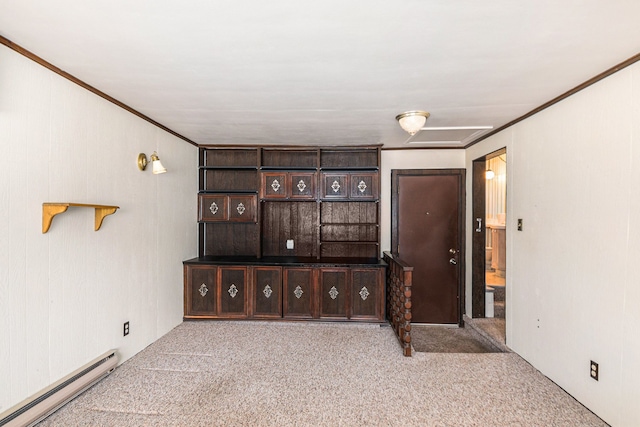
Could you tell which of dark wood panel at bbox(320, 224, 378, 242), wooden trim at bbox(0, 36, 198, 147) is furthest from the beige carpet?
wooden trim at bbox(0, 36, 198, 147)

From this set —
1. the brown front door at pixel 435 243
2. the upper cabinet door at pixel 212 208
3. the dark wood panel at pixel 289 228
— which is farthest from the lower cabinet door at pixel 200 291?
the brown front door at pixel 435 243

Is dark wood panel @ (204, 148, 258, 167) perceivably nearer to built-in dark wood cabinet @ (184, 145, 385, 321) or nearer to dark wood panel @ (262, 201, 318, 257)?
built-in dark wood cabinet @ (184, 145, 385, 321)

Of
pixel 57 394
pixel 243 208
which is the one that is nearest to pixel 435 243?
pixel 243 208

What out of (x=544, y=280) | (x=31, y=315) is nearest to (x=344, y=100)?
(x=544, y=280)

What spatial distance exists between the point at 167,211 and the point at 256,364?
76.7 inches

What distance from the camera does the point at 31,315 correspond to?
6.68ft

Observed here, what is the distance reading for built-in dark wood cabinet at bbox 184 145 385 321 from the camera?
403 cm

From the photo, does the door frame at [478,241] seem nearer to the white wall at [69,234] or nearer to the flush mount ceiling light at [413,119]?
the flush mount ceiling light at [413,119]

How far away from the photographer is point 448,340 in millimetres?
3980

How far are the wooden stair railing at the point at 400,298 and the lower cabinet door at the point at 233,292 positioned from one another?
179 cm

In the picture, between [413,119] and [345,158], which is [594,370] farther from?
[345,158]

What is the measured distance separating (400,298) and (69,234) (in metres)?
2.92

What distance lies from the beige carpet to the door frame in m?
1.11

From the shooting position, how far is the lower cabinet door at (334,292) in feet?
A: 13.2
